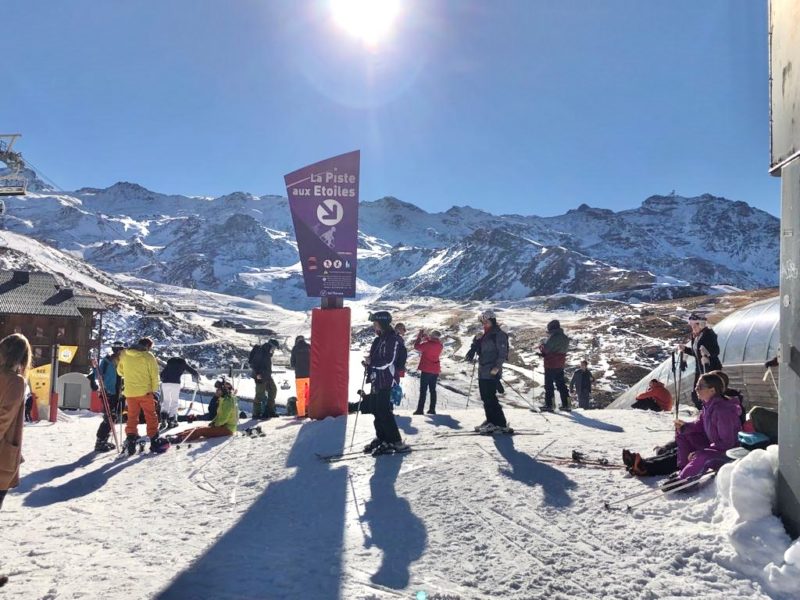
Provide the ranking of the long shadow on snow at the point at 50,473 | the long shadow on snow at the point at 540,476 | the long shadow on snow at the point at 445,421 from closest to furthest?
the long shadow on snow at the point at 540,476, the long shadow on snow at the point at 50,473, the long shadow on snow at the point at 445,421

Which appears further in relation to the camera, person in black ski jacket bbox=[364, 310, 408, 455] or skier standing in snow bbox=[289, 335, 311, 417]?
skier standing in snow bbox=[289, 335, 311, 417]

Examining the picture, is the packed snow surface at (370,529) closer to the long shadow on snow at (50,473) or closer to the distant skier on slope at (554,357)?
the long shadow on snow at (50,473)

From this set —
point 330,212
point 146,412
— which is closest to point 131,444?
point 146,412

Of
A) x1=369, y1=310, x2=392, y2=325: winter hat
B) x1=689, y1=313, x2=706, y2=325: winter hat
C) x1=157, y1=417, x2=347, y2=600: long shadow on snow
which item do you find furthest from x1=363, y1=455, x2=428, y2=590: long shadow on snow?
x1=689, y1=313, x2=706, y2=325: winter hat

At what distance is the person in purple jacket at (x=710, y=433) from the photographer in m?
5.33

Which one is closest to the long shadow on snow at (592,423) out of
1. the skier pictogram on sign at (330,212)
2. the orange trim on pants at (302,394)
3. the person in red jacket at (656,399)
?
the person in red jacket at (656,399)

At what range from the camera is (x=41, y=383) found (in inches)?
567

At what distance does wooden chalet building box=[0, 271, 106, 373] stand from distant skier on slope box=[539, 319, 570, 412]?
3248cm

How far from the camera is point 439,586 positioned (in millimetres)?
3980

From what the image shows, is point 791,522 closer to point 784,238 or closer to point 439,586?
point 784,238

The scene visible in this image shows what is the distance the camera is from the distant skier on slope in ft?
39.4

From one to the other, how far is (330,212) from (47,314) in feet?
112

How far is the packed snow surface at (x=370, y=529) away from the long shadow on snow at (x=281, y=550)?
0.02m

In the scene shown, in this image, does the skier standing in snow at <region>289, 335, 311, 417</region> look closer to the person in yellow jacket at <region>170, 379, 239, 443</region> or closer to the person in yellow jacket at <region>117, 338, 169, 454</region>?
the person in yellow jacket at <region>170, 379, 239, 443</region>
